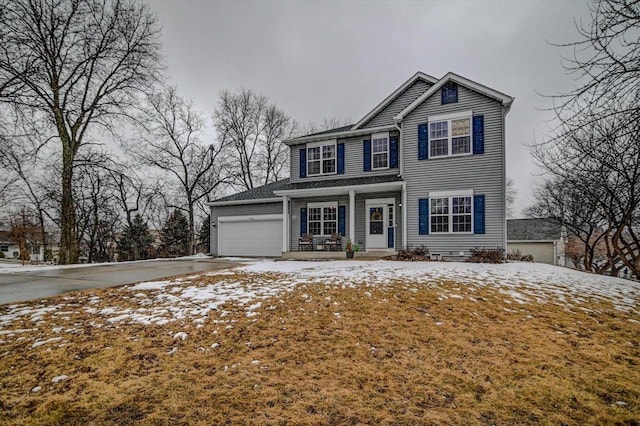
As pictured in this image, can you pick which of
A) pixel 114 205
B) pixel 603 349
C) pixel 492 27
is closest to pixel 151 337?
pixel 603 349

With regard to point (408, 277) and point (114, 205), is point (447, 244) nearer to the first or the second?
point (408, 277)

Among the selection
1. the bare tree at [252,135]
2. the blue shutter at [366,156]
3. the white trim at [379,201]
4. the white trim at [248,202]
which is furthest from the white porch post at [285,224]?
the bare tree at [252,135]

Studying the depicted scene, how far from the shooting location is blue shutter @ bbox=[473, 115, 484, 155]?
1230cm

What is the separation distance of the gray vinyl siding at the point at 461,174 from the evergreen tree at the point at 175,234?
78.4ft

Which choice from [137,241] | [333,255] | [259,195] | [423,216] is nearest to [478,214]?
[423,216]

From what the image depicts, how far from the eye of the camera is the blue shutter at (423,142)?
13.2 meters

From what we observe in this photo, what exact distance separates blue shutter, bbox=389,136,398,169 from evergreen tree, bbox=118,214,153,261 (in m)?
25.5

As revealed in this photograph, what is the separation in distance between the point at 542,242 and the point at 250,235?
77.7ft

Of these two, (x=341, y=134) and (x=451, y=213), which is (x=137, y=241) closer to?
(x=341, y=134)

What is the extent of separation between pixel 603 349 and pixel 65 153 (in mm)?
19764

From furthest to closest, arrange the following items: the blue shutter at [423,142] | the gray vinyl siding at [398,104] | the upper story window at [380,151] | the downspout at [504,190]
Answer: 1. the upper story window at [380,151]
2. the gray vinyl siding at [398,104]
3. the blue shutter at [423,142]
4. the downspout at [504,190]

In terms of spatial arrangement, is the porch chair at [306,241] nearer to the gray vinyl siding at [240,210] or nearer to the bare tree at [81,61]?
the gray vinyl siding at [240,210]

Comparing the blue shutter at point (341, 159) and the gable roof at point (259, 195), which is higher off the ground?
the blue shutter at point (341, 159)

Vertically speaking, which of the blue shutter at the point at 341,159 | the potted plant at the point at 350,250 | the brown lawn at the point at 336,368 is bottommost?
the brown lawn at the point at 336,368
